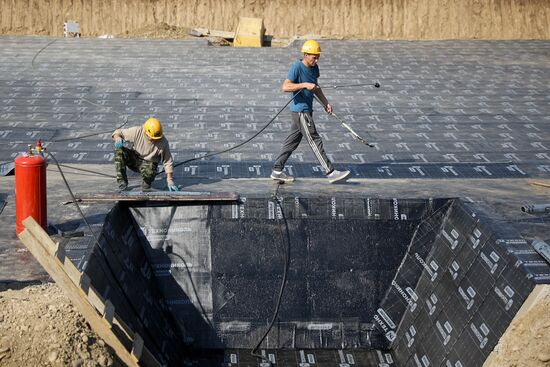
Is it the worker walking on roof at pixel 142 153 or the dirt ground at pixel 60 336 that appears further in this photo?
the worker walking on roof at pixel 142 153

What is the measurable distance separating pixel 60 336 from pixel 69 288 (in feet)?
1.64

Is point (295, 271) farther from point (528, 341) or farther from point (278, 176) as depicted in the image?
point (528, 341)

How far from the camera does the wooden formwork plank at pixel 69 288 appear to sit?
8461mm

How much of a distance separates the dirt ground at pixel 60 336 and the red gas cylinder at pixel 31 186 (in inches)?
62.2

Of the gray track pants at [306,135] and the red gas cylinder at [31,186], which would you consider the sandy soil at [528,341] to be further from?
the red gas cylinder at [31,186]

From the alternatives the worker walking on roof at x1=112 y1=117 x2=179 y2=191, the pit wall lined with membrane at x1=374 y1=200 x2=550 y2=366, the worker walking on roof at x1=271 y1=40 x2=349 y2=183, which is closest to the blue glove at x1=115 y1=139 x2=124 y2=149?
the worker walking on roof at x1=112 y1=117 x2=179 y2=191

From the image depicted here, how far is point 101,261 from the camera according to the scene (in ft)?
33.8

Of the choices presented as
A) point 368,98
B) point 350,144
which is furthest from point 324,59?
point 350,144

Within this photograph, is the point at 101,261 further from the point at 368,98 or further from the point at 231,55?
the point at 231,55

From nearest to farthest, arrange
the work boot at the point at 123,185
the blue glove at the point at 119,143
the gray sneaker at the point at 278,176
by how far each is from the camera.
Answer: the blue glove at the point at 119,143 < the work boot at the point at 123,185 < the gray sneaker at the point at 278,176

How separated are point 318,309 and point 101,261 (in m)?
Answer: 3.42

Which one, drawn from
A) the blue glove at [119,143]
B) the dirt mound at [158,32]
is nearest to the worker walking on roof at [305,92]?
the blue glove at [119,143]

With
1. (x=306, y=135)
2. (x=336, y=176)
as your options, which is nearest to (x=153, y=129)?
(x=306, y=135)

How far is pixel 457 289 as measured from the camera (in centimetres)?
1111
